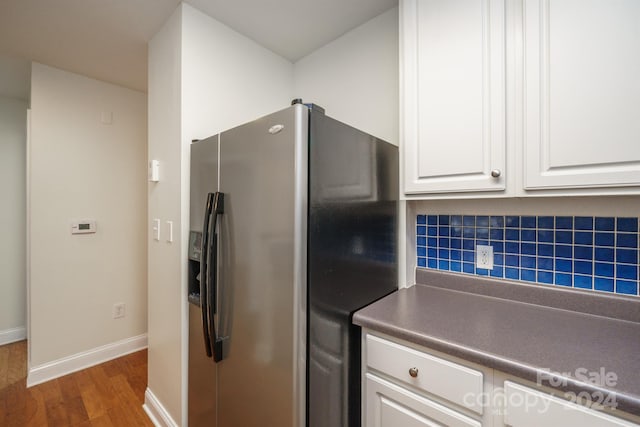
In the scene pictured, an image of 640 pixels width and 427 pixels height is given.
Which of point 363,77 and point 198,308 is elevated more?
point 363,77

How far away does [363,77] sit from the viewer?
1734mm

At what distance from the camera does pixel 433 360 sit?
95 cm

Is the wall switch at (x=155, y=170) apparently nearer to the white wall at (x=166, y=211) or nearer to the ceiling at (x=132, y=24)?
the white wall at (x=166, y=211)

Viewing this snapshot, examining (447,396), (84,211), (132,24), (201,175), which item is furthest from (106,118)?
(447,396)

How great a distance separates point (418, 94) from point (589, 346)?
110 centimetres

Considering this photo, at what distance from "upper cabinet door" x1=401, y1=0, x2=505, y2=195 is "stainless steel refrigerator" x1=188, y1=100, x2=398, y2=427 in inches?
8.4

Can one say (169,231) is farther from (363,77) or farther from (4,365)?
(4,365)

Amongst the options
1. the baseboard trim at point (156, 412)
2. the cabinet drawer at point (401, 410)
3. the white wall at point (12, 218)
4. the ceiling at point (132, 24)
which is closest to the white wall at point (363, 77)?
the ceiling at point (132, 24)

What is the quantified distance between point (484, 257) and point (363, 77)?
123 centimetres

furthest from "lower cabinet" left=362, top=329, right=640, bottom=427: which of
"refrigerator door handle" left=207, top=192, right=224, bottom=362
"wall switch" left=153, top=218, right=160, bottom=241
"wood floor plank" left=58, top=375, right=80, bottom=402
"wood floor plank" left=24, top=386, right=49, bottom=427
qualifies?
"wood floor plank" left=58, top=375, right=80, bottom=402

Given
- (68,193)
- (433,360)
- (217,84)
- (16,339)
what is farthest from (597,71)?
(16,339)

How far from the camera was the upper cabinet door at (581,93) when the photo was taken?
2.84 feet

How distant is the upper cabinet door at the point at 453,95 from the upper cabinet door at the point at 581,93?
102mm

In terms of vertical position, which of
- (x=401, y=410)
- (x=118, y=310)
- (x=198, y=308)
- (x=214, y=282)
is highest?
(x=214, y=282)
